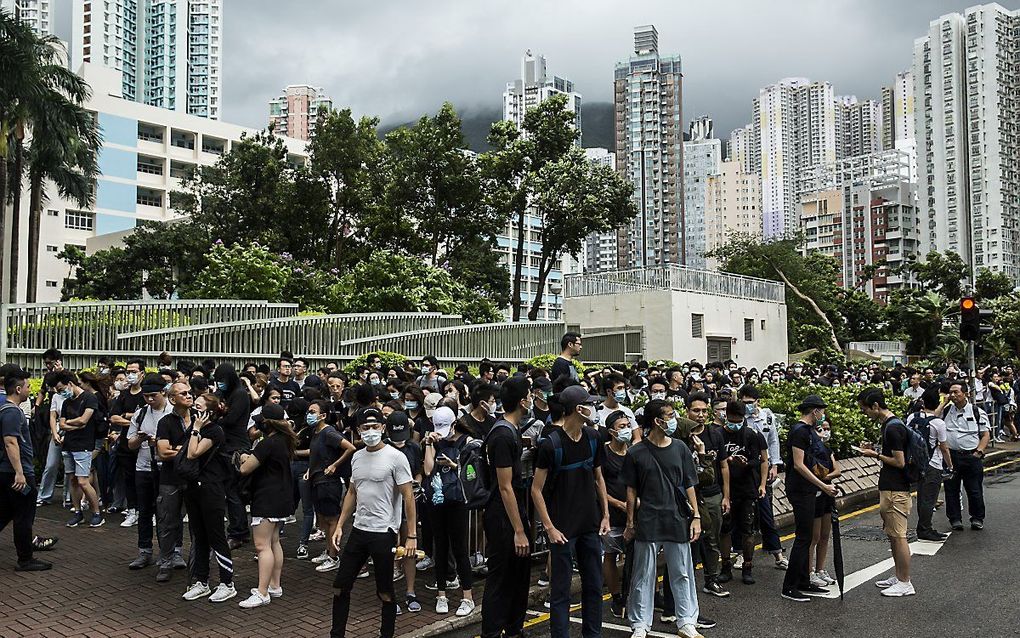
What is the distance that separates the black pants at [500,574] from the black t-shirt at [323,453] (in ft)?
7.73

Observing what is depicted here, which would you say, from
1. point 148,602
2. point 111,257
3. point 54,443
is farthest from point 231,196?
point 148,602

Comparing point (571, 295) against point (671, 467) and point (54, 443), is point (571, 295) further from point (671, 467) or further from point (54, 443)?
point (671, 467)

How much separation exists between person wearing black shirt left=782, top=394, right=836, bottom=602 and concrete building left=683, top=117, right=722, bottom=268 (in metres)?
135

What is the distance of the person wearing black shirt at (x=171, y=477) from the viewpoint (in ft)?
25.6

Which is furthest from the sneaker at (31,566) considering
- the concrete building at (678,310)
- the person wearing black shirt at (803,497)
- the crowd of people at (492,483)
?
the concrete building at (678,310)

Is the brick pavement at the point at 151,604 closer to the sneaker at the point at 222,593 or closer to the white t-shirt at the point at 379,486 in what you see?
the sneaker at the point at 222,593

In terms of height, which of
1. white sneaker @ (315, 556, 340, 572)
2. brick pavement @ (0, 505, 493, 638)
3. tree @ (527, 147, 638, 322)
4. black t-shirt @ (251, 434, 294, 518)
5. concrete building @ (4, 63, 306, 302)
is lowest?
brick pavement @ (0, 505, 493, 638)

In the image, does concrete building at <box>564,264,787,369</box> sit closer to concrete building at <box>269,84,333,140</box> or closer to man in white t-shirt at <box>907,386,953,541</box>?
man in white t-shirt at <box>907,386,953,541</box>

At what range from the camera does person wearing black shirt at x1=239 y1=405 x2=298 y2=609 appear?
722cm

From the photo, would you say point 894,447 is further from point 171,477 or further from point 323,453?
point 171,477

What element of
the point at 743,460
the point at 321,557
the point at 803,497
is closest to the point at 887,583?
the point at 803,497

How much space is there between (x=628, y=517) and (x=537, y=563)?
221cm

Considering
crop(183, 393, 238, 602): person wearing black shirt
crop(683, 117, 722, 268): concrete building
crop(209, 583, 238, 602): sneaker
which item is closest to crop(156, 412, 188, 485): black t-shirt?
crop(183, 393, 238, 602): person wearing black shirt

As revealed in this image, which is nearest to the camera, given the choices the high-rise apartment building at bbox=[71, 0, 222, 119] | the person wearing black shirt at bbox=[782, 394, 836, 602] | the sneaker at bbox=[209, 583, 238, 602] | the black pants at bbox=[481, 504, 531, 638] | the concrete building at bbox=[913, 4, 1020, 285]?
the black pants at bbox=[481, 504, 531, 638]
